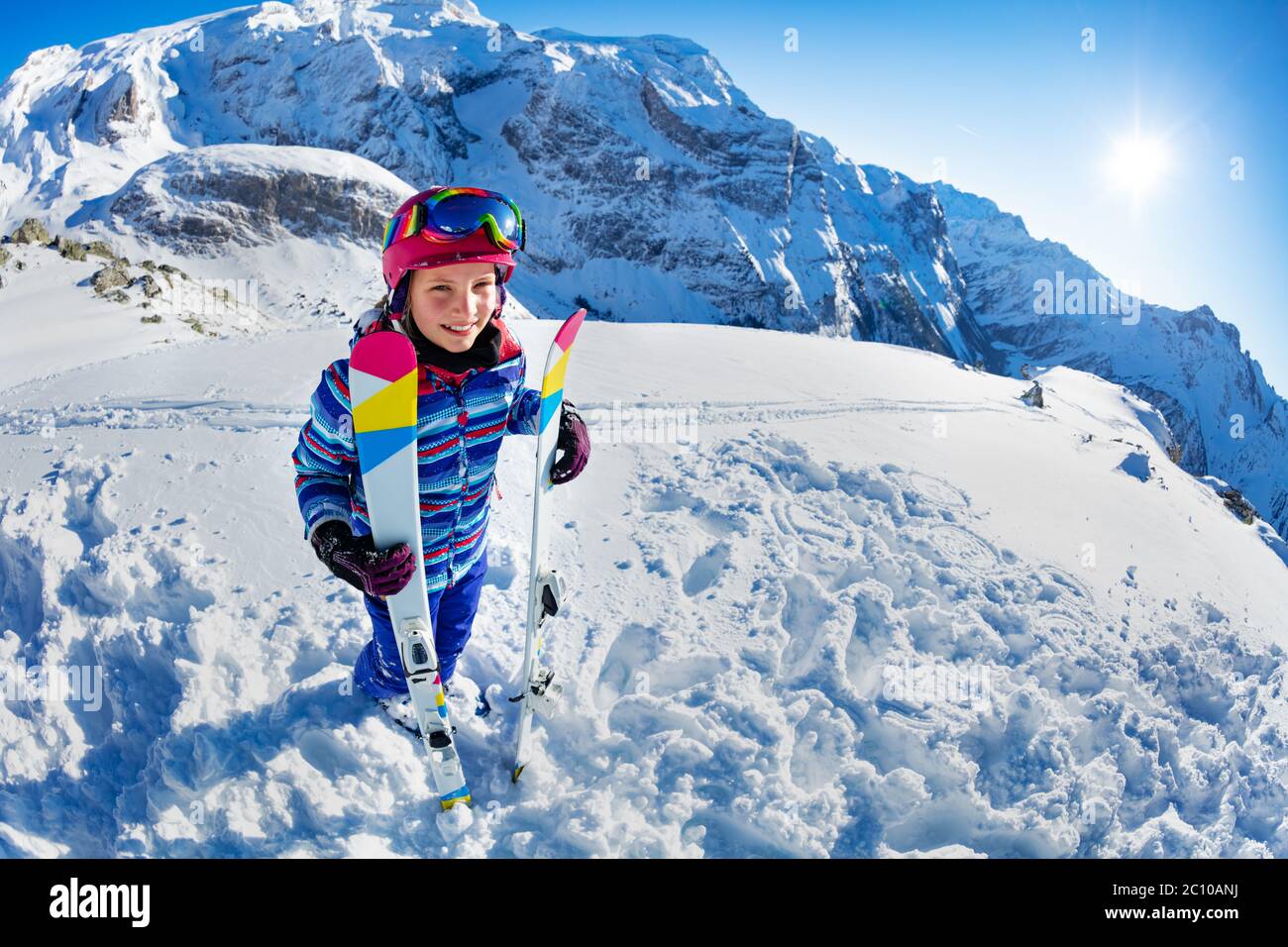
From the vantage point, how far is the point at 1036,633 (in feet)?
15.3

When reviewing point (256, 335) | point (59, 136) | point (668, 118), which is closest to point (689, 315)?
point (668, 118)

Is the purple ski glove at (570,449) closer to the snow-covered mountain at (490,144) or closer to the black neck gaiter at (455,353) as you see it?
the black neck gaiter at (455,353)

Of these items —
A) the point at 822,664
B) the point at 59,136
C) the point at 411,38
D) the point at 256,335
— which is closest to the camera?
the point at 822,664

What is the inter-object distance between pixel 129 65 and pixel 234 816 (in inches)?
5010

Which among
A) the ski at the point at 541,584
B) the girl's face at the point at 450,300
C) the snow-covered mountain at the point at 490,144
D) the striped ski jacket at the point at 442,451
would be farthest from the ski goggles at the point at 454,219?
the snow-covered mountain at the point at 490,144

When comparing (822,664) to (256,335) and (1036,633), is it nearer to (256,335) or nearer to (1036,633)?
(1036,633)

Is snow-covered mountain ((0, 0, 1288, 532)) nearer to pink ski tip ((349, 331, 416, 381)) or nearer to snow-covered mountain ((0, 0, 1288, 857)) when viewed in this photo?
snow-covered mountain ((0, 0, 1288, 857))

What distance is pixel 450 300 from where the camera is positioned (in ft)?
9.15

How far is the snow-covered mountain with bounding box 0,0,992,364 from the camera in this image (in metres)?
93.6

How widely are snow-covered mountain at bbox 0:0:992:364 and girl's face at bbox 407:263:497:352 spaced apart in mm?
93635

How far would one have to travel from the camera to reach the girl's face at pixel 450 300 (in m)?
2.76

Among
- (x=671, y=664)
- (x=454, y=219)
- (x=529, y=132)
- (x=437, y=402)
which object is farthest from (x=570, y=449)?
(x=529, y=132)

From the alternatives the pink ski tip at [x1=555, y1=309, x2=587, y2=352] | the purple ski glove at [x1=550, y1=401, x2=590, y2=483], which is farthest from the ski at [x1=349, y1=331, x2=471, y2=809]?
the pink ski tip at [x1=555, y1=309, x2=587, y2=352]

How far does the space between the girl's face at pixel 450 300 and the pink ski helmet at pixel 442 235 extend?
0.04m
